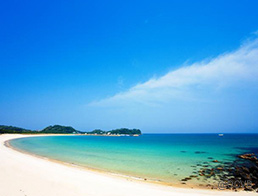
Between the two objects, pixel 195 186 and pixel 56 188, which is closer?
pixel 56 188

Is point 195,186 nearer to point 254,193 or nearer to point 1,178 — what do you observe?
point 254,193

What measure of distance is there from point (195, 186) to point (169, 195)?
3910mm

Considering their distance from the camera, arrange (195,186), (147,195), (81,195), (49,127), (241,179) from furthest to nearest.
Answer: (49,127) < (241,179) < (195,186) < (147,195) < (81,195)

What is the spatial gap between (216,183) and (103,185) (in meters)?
8.63

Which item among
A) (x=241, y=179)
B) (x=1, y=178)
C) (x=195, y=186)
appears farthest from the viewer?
(x=241, y=179)

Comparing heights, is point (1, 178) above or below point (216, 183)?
above

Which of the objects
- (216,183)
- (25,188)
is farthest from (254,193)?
(25,188)

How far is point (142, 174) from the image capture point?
14273mm

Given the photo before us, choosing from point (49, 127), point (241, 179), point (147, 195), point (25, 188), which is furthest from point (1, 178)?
point (49, 127)

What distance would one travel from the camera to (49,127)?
18638cm

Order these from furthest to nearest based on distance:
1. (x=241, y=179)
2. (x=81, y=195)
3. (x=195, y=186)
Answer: (x=241, y=179)
(x=195, y=186)
(x=81, y=195)

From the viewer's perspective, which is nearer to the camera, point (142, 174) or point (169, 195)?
point (169, 195)

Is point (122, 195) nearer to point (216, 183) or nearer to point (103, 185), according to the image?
point (103, 185)

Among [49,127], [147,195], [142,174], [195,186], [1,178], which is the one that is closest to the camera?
[147,195]
